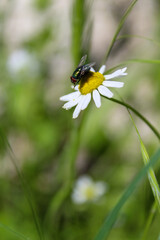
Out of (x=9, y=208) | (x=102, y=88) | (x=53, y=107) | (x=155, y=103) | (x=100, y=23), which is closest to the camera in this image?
(x=102, y=88)

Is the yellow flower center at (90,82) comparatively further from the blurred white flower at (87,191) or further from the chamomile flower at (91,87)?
the blurred white flower at (87,191)

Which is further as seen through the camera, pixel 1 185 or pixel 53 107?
pixel 53 107

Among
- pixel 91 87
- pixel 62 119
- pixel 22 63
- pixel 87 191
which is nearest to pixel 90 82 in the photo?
pixel 91 87

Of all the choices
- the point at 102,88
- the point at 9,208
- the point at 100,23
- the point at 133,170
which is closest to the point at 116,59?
the point at 100,23

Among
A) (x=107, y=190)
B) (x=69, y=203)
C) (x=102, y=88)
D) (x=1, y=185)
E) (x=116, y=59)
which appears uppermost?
(x=116, y=59)

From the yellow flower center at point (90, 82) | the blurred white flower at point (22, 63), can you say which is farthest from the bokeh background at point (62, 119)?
the yellow flower center at point (90, 82)

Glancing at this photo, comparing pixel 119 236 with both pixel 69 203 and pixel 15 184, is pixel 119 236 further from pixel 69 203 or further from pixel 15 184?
pixel 15 184
